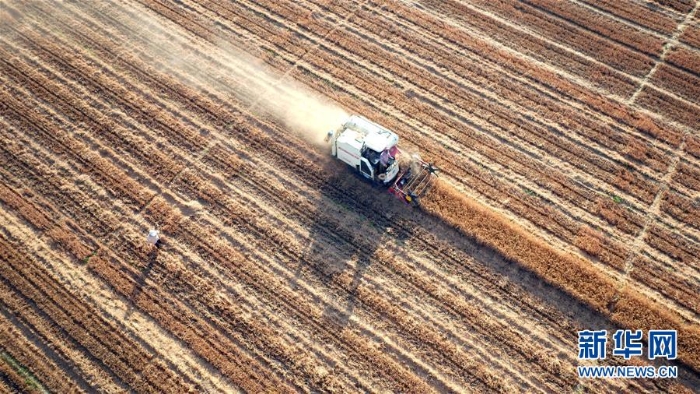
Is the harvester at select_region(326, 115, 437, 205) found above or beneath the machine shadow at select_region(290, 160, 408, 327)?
Answer: above

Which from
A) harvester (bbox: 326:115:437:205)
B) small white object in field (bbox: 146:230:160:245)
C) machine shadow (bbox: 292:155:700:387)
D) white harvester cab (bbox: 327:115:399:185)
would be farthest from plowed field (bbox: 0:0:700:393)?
white harvester cab (bbox: 327:115:399:185)

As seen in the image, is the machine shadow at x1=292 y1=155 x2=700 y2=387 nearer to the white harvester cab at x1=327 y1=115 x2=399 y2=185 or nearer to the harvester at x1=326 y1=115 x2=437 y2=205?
the harvester at x1=326 y1=115 x2=437 y2=205

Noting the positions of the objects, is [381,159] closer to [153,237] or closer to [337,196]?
[337,196]

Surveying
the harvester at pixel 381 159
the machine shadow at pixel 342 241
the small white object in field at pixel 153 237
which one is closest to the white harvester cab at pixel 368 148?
the harvester at pixel 381 159

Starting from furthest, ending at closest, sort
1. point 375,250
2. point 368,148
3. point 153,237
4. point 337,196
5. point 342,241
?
point 337,196
point 368,148
point 342,241
point 375,250
point 153,237

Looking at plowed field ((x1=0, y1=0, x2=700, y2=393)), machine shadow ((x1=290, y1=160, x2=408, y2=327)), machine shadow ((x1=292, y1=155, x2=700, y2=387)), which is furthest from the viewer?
machine shadow ((x1=290, y1=160, x2=408, y2=327))

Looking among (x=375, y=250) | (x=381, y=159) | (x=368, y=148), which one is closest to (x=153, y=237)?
(x=375, y=250)
